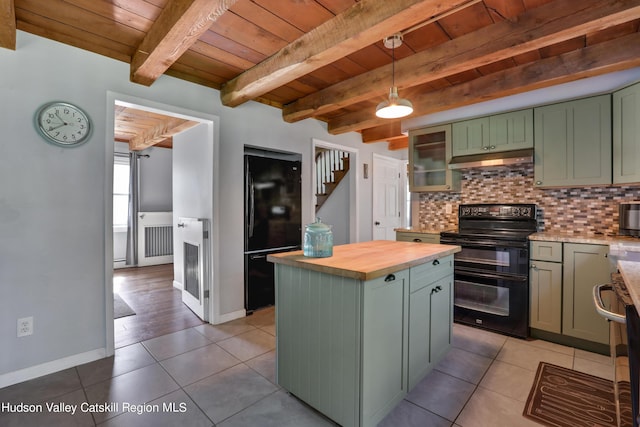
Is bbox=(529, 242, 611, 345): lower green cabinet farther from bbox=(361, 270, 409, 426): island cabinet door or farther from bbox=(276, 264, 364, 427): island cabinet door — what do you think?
bbox=(276, 264, 364, 427): island cabinet door

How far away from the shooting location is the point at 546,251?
264 cm

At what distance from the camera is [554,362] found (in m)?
2.32

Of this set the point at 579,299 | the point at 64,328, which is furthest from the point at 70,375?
the point at 579,299

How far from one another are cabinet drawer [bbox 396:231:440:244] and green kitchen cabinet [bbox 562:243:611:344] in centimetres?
111

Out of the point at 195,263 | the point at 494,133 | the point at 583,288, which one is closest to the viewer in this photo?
the point at 583,288

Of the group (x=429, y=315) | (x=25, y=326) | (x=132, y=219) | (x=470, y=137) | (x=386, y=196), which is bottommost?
(x=25, y=326)

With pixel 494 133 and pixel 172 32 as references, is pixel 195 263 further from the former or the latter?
pixel 494 133

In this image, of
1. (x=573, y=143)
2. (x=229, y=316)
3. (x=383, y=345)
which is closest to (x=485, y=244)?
(x=573, y=143)

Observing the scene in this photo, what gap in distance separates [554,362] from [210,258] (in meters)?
3.10

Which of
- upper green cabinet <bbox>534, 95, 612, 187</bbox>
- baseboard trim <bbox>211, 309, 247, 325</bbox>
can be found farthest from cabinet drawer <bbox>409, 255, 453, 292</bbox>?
baseboard trim <bbox>211, 309, 247, 325</bbox>

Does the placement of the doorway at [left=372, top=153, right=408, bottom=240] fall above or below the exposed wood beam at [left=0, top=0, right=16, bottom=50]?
below

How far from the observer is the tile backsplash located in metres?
2.83

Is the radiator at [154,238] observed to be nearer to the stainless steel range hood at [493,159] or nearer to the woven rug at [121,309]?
the woven rug at [121,309]

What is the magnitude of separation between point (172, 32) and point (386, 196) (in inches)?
160
